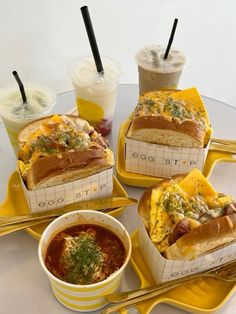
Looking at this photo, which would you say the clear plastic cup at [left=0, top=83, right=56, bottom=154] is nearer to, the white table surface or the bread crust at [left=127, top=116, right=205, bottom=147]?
the white table surface

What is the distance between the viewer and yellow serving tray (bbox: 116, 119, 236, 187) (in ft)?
5.02

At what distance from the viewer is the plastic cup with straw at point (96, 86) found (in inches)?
64.5

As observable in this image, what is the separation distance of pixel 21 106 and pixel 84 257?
713mm

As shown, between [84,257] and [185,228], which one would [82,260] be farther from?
[185,228]

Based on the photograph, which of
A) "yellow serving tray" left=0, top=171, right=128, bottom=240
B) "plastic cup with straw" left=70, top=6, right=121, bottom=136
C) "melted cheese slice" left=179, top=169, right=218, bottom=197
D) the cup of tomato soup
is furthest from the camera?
"plastic cup with straw" left=70, top=6, right=121, bottom=136

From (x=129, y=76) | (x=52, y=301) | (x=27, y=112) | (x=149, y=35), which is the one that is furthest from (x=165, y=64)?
(x=149, y=35)

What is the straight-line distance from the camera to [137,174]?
1560mm

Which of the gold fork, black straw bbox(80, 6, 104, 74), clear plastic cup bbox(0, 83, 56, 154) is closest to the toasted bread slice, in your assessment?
black straw bbox(80, 6, 104, 74)

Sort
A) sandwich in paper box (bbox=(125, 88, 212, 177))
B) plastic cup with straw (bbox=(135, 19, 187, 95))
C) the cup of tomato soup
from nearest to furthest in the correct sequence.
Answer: the cup of tomato soup
sandwich in paper box (bbox=(125, 88, 212, 177))
plastic cup with straw (bbox=(135, 19, 187, 95))

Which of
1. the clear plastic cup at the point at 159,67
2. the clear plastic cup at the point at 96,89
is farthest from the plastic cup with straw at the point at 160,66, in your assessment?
the clear plastic cup at the point at 96,89

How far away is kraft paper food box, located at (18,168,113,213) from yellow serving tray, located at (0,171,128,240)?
72 mm

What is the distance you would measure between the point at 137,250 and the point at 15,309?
0.40 meters

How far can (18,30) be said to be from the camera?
3.11 metres

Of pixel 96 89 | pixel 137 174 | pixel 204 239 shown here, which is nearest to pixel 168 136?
pixel 137 174
